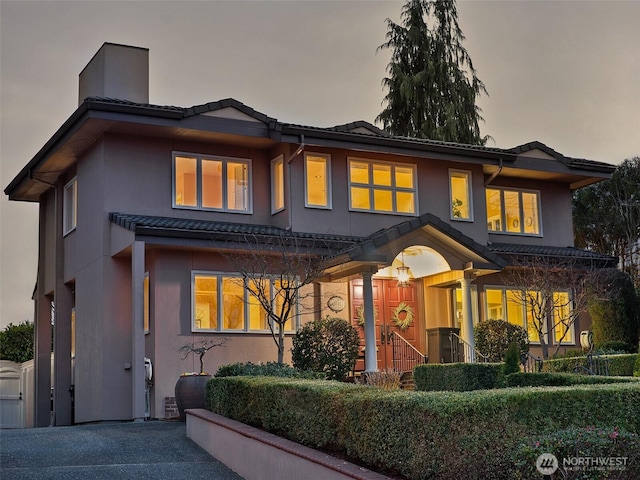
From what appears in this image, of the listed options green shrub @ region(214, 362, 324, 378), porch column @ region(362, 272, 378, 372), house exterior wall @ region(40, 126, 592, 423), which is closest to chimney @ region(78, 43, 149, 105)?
house exterior wall @ region(40, 126, 592, 423)

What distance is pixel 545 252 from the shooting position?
22.4m

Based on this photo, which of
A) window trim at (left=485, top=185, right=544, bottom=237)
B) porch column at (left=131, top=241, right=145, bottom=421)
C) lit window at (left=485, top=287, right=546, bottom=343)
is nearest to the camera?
porch column at (left=131, top=241, right=145, bottom=421)

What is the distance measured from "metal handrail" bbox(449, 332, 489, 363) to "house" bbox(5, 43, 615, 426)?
0.19m

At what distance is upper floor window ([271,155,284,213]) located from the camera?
20.3m

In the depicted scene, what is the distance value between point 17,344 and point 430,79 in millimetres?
19756

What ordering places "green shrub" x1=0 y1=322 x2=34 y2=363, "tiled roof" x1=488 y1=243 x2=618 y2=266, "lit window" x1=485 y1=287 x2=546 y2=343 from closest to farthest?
"tiled roof" x1=488 y1=243 x2=618 y2=266, "lit window" x1=485 y1=287 x2=546 y2=343, "green shrub" x1=0 y1=322 x2=34 y2=363

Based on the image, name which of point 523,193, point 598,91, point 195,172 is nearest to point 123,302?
point 195,172

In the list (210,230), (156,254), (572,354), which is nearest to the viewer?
Result: (210,230)

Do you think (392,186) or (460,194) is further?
(460,194)

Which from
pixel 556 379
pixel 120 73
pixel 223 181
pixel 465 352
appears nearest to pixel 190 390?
pixel 223 181

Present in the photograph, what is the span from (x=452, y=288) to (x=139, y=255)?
8175mm

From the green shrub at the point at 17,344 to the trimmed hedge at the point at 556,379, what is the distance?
2107 centimetres

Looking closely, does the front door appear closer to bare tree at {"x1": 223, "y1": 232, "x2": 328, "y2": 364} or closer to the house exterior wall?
the house exterior wall

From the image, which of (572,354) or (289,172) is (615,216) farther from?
(289,172)
